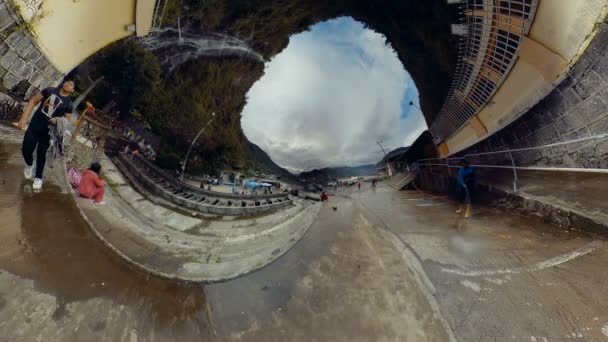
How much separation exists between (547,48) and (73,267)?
1115 cm

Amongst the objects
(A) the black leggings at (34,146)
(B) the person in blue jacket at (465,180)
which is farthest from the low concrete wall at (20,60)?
(B) the person in blue jacket at (465,180)

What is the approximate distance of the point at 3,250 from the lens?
2.82 metres

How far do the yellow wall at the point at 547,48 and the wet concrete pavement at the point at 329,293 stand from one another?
17.2 ft

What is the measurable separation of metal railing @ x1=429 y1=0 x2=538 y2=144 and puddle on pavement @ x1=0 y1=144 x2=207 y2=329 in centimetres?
1089

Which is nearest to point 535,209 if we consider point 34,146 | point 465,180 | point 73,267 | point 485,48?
point 465,180

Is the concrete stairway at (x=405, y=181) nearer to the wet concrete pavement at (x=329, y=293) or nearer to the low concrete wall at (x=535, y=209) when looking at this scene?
the low concrete wall at (x=535, y=209)

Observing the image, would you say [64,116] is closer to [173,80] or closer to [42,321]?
[42,321]

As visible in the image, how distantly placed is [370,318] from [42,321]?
9.62 feet

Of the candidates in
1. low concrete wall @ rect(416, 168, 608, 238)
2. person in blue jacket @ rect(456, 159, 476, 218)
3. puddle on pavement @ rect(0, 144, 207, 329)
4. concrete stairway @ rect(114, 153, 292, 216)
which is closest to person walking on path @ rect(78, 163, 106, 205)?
puddle on pavement @ rect(0, 144, 207, 329)

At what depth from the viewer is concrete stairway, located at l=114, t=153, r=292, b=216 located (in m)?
11.4

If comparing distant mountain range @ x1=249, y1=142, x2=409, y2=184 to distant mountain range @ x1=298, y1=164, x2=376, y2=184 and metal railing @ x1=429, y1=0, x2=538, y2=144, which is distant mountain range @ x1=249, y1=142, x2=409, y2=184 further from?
metal railing @ x1=429, y1=0, x2=538, y2=144

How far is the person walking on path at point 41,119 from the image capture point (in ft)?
13.3

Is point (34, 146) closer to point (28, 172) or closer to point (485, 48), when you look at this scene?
point (28, 172)

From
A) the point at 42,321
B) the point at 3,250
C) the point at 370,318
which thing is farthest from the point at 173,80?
the point at 370,318
